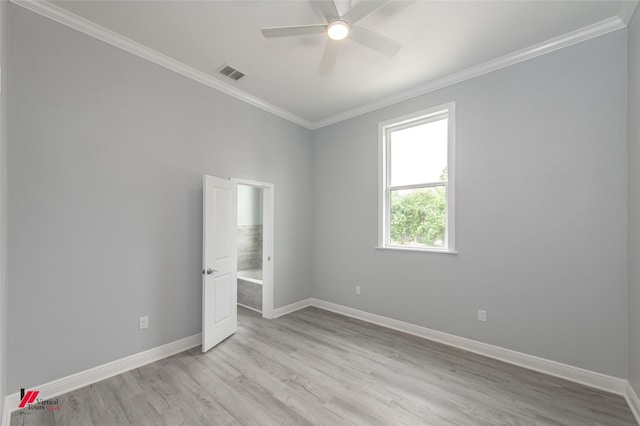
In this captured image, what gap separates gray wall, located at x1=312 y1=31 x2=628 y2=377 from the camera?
92.4 inches

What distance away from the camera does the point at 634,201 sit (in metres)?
2.13

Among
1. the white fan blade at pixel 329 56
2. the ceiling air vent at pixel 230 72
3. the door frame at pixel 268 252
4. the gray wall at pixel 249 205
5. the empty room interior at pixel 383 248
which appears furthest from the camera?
the gray wall at pixel 249 205

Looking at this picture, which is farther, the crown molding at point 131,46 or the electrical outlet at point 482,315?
the electrical outlet at point 482,315

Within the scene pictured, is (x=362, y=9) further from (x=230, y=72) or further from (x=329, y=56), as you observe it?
(x=230, y=72)

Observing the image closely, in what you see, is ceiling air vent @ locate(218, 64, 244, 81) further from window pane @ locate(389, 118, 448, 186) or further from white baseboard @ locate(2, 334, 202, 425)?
white baseboard @ locate(2, 334, 202, 425)

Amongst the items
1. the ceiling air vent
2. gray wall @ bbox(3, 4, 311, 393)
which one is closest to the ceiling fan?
the ceiling air vent

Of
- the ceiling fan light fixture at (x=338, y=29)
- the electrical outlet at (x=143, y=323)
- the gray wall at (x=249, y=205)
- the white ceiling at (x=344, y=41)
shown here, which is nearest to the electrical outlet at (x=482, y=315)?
the white ceiling at (x=344, y=41)

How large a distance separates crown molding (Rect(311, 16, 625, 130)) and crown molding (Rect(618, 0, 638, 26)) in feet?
0.14

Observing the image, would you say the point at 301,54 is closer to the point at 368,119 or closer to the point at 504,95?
the point at 368,119

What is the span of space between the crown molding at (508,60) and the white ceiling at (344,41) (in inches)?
1.7

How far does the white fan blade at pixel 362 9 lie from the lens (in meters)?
1.82

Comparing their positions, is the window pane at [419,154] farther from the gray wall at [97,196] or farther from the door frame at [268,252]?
the gray wall at [97,196]

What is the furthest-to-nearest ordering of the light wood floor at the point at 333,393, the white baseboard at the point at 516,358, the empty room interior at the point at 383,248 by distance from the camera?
the white baseboard at the point at 516,358 < the empty room interior at the point at 383,248 < the light wood floor at the point at 333,393

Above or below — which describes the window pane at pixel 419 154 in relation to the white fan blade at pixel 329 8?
below
